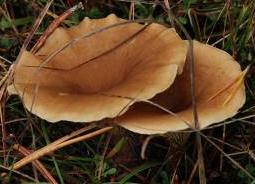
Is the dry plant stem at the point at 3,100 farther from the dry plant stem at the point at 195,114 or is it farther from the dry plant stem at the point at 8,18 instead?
the dry plant stem at the point at 195,114

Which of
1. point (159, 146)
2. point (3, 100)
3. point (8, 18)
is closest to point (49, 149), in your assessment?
point (3, 100)

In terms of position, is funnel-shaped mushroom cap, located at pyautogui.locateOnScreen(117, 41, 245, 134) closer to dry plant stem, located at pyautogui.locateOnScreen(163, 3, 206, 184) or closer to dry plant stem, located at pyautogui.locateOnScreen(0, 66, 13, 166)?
dry plant stem, located at pyautogui.locateOnScreen(163, 3, 206, 184)

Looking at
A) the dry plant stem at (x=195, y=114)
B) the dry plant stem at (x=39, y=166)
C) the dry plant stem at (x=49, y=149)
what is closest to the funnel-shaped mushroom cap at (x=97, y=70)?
the dry plant stem at (x=195, y=114)

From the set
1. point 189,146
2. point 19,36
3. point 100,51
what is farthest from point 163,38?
point 19,36

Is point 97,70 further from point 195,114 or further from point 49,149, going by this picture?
point 195,114

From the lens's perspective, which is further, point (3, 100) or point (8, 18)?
point (8, 18)

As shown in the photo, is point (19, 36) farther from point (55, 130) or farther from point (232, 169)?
point (232, 169)
